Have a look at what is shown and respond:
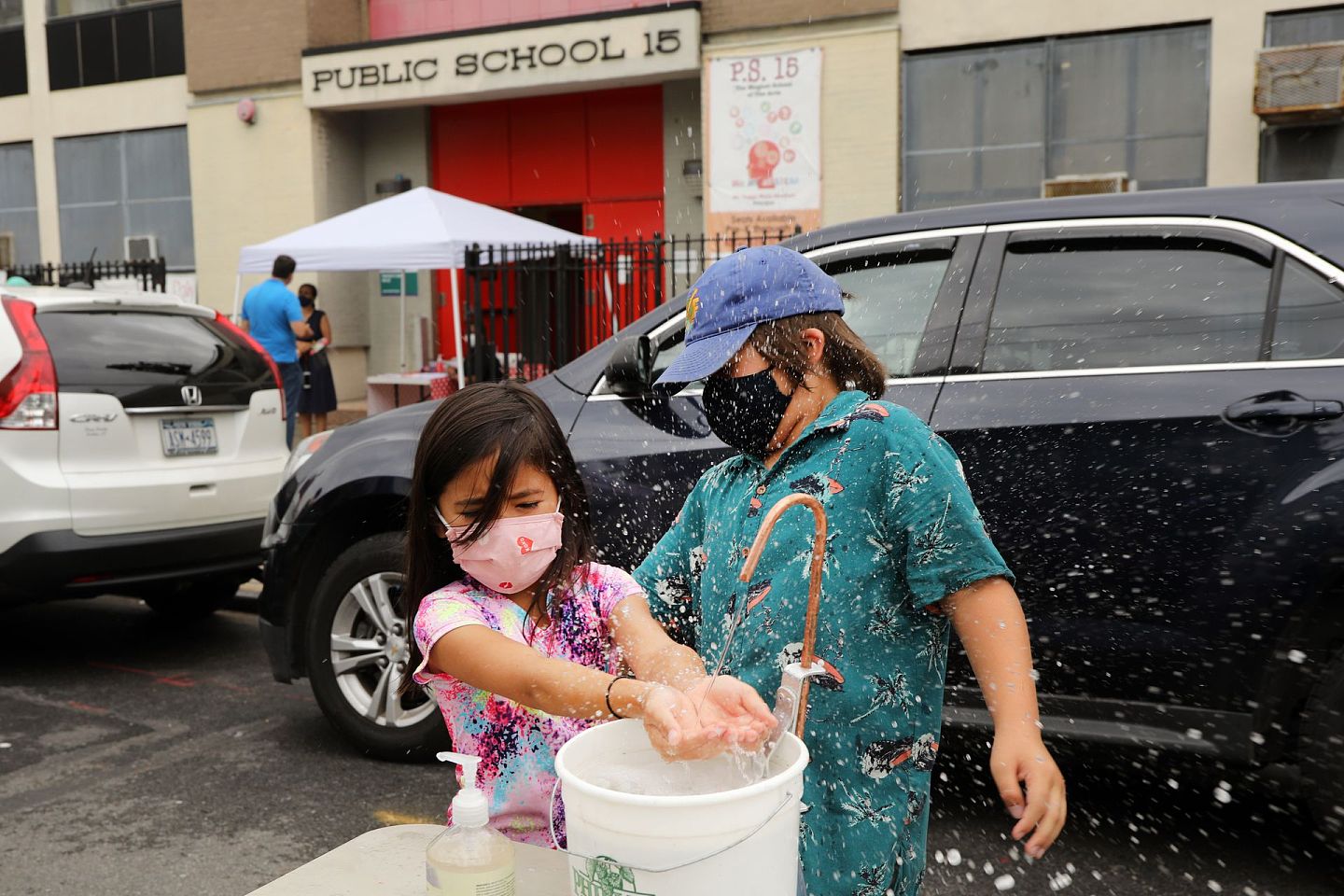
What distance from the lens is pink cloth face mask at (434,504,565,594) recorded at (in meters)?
1.97

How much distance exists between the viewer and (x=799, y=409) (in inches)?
77.7

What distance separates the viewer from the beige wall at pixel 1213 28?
11438 millimetres

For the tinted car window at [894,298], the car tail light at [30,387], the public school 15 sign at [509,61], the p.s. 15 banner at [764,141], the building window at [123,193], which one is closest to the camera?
the tinted car window at [894,298]

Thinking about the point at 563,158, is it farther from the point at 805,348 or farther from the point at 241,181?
the point at 805,348

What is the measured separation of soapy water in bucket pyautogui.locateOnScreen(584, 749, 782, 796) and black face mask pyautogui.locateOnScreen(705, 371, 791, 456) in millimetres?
626

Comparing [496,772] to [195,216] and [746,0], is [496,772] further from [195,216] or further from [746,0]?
[195,216]

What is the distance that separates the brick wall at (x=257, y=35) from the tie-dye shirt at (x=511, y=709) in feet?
51.9

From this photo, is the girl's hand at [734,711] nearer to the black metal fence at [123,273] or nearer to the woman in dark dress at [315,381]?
the woman in dark dress at [315,381]

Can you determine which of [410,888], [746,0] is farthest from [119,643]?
[746,0]

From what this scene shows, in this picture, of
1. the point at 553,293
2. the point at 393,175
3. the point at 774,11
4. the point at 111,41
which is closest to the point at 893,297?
the point at 553,293

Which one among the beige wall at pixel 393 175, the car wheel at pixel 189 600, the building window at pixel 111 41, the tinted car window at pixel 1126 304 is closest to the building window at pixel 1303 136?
the tinted car window at pixel 1126 304

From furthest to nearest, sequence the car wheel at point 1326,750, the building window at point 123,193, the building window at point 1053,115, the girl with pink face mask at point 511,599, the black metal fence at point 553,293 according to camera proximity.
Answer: the building window at point 123,193
the building window at point 1053,115
the black metal fence at point 553,293
the car wheel at point 1326,750
the girl with pink face mask at point 511,599

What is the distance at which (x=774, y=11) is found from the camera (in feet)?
43.5

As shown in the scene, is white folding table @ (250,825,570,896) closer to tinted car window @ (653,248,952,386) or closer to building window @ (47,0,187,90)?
tinted car window @ (653,248,952,386)
